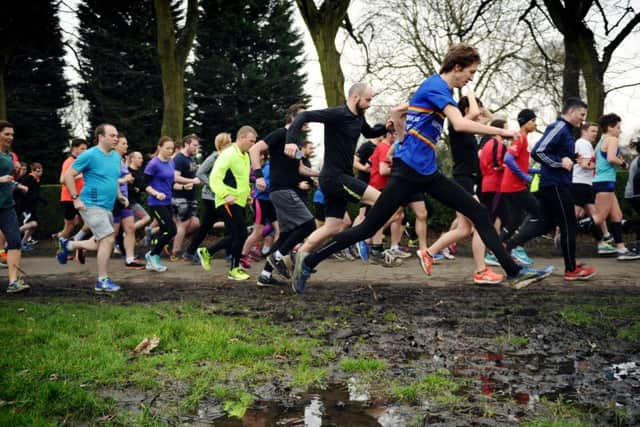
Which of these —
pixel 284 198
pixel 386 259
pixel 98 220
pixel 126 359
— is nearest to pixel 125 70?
pixel 386 259

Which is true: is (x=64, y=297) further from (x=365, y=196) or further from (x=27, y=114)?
(x=27, y=114)

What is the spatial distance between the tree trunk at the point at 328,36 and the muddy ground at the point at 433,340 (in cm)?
940

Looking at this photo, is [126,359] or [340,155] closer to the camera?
[126,359]

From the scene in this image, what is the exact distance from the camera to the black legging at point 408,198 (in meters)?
5.63

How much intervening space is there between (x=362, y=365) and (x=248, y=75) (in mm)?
31329

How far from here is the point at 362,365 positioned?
3812 millimetres

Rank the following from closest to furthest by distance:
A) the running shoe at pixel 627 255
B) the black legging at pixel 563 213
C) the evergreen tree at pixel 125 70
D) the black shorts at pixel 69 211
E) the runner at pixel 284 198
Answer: the black legging at pixel 563 213
the runner at pixel 284 198
the running shoe at pixel 627 255
the black shorts at pixel 69 211
the evergreen tree at pixel 125 70

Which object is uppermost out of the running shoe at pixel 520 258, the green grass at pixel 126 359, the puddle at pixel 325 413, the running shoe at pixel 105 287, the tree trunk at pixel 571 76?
the tree trunk at pixel 571 76

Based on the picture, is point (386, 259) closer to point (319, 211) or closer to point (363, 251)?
point (363, 251)

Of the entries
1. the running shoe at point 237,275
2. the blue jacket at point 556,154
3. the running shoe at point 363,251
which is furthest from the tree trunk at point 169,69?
the blue jacket at point 556,154

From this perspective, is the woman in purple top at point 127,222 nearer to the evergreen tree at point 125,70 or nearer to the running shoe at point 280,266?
the running shoe at point 280,266

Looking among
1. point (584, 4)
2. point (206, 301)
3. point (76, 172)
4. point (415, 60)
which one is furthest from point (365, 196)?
point (415, 60)

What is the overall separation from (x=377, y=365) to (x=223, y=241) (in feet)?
19.1

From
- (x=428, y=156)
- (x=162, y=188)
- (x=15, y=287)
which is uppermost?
(x=428, y=156)
